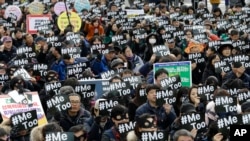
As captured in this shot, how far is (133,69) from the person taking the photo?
18.7m

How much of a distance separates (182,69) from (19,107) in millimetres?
4374

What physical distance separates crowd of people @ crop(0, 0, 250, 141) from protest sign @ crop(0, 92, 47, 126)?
0.79 ft

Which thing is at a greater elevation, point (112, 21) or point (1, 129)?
point (1, 129)

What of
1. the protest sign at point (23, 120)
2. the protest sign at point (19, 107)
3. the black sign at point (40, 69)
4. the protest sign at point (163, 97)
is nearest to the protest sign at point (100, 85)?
the protest sign at point (19, 107)

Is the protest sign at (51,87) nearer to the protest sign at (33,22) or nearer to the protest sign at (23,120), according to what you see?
the protest sign at (23,120)

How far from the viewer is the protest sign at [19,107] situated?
43.8 ft

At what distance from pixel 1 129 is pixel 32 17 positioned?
1580 cm

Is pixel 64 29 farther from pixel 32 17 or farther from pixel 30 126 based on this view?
pixel 30 126

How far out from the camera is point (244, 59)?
56.6 ft

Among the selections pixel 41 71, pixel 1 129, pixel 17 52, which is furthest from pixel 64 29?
pixel 1 129

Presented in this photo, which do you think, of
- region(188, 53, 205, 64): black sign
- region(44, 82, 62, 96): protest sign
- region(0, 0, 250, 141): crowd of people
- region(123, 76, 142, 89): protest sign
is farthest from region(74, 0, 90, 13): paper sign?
region(44, 82, 62, 96): protest sign

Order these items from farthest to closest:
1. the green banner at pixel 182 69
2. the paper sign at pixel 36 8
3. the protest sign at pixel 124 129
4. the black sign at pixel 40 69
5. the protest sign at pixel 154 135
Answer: the paper sign at pixel 36 8 < the black sign at pixel 40 69 < the green banner at pixel 182 69 < the protest sign at pixel 124 129 < the protest sign at pixel 154 135

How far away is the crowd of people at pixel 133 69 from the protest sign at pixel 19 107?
24 centimetres

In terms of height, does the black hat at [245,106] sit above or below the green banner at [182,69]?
above
